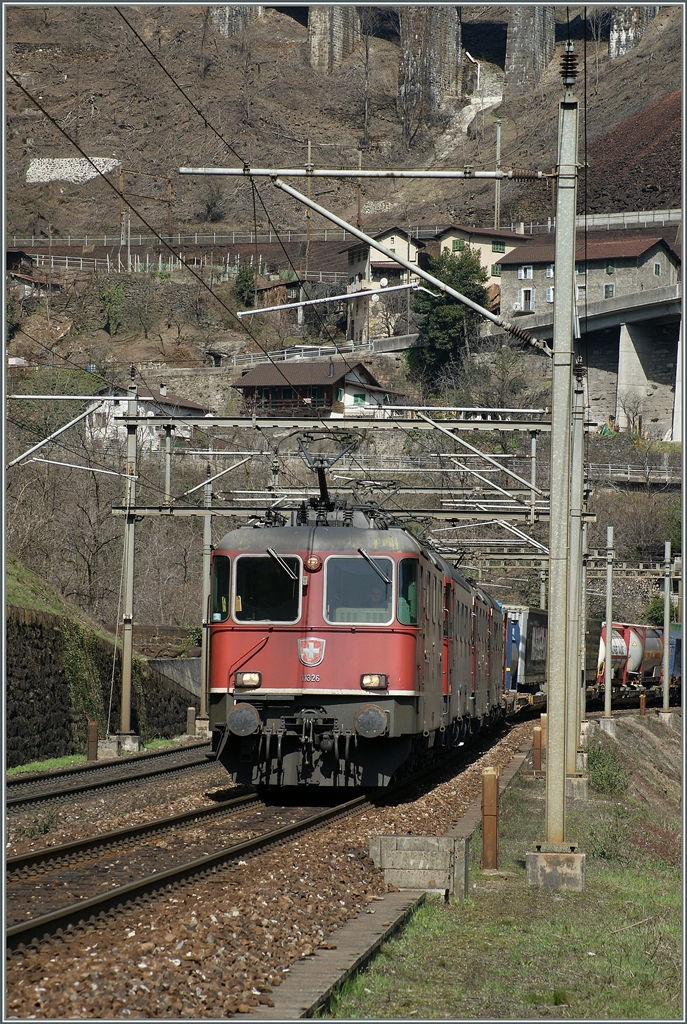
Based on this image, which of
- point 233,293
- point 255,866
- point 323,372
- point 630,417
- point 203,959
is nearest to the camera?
point 203,959

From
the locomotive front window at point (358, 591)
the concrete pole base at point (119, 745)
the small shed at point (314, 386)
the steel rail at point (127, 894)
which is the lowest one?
the concrete pole base at point (119, 745)

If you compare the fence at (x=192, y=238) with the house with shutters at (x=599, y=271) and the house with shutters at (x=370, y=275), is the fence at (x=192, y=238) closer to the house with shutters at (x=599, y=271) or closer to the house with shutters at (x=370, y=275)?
the house with shutters at (x=370, y=275)

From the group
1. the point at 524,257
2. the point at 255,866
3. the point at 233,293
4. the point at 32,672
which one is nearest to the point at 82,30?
the point at 233,293

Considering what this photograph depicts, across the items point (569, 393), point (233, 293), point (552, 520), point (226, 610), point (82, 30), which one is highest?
point (82, 30)

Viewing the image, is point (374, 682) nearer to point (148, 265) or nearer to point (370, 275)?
point (370, 275)

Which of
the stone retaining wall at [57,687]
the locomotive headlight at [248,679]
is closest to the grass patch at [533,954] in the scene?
the locomotive headlight at [248,679]

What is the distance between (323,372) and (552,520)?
240 feet

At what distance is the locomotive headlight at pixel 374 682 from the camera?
600 inches

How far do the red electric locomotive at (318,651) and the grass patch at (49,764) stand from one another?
6475 millimetres

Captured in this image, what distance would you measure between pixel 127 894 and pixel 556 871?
3884 millimetres

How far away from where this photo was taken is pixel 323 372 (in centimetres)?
8475

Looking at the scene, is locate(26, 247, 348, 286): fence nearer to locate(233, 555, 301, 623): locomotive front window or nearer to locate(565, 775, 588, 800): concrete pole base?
locate(565, 775, 588, 800): concrete pole base

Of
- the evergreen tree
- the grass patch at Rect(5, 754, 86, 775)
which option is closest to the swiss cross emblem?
the grass patch at Rect(5, 754, 86, 775)

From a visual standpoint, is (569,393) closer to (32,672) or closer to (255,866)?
(255,866)
